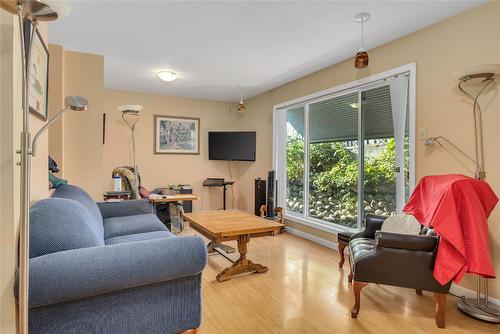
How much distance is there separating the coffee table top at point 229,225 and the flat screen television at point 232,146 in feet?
7.68

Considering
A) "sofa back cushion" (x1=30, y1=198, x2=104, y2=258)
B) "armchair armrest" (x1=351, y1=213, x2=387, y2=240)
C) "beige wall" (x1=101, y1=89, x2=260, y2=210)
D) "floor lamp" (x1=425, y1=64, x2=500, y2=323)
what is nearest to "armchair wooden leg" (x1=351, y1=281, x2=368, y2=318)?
"armchair armrest" (x1=351, y1=213, x2=387, y2=240)

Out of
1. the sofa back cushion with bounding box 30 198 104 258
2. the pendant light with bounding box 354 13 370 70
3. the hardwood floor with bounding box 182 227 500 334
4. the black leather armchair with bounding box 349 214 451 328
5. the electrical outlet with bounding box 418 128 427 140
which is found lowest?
the hardwood floor with bounding box 182 227 500 334

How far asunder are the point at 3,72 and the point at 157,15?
158 cm

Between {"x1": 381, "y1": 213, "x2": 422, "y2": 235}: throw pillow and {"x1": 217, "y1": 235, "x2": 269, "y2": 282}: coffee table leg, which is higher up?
{"x1": 381, "y1": 213, "x2": 422, "y2": 235}: throw pillow

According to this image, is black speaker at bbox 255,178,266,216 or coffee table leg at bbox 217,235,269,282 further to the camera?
black speaker at bbox 255,178,266,216

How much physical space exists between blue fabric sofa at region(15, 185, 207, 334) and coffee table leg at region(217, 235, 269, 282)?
108cm

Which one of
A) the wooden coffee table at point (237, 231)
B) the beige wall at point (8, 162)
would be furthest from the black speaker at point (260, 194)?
the beige wall at point (8, 162)

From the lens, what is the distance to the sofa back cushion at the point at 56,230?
1437mm

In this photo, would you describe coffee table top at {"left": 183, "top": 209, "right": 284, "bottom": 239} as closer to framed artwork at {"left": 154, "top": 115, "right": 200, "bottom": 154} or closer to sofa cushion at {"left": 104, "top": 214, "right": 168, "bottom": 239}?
sofa cushion at {"left": 104, "top": 214, "right": 168, "bottom": 239}

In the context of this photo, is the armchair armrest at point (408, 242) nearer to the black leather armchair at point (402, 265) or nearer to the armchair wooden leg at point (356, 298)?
the black leather armchair at point (402, 265)

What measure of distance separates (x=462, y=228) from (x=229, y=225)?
6.26 feet

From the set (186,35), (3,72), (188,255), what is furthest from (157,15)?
(188,255)

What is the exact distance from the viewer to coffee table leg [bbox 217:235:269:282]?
9.19 ft

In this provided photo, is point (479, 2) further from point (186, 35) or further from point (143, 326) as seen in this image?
point (143, 326)
